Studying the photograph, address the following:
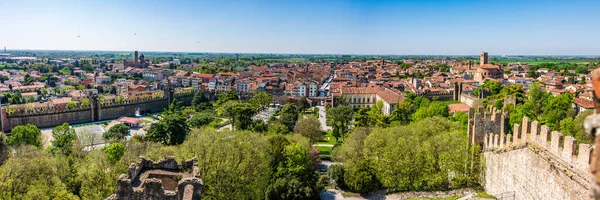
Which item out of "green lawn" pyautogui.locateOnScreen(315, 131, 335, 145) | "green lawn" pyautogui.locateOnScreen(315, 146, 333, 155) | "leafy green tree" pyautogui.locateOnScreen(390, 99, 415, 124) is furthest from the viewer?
"green lawn" pyautogui.locateOnScreen(315, 131, 335, 145)

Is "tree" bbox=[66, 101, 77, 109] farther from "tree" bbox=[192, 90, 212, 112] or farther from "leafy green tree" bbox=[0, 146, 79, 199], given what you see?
"leafy green tree" bbox=[0, 146, 79, 199]

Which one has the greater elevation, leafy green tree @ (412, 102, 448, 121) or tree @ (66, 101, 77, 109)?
leafy green tree @ (412, 102, 448, 121)

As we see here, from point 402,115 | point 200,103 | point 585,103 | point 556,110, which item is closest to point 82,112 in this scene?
point 200,103

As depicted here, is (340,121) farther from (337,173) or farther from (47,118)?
(47,118)

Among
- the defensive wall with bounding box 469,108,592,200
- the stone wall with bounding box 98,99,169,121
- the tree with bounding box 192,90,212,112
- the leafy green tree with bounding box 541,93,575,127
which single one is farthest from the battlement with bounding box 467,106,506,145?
the stone wall with bounding box 98,99,169,121

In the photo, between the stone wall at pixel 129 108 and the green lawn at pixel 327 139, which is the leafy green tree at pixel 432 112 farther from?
the stone wall at pixel 129 108

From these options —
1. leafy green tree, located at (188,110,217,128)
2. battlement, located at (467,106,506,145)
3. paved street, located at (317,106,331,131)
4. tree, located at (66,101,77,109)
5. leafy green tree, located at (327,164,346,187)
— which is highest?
battlement, located at (467,106,506,145)

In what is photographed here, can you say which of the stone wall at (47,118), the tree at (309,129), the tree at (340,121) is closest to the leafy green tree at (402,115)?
the tree at (340,121)

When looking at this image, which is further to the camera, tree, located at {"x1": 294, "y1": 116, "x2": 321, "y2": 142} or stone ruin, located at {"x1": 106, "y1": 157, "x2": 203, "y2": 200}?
tree, located at {"x1": 294, "y1": 116, "x2": 321, "y2": 142}
